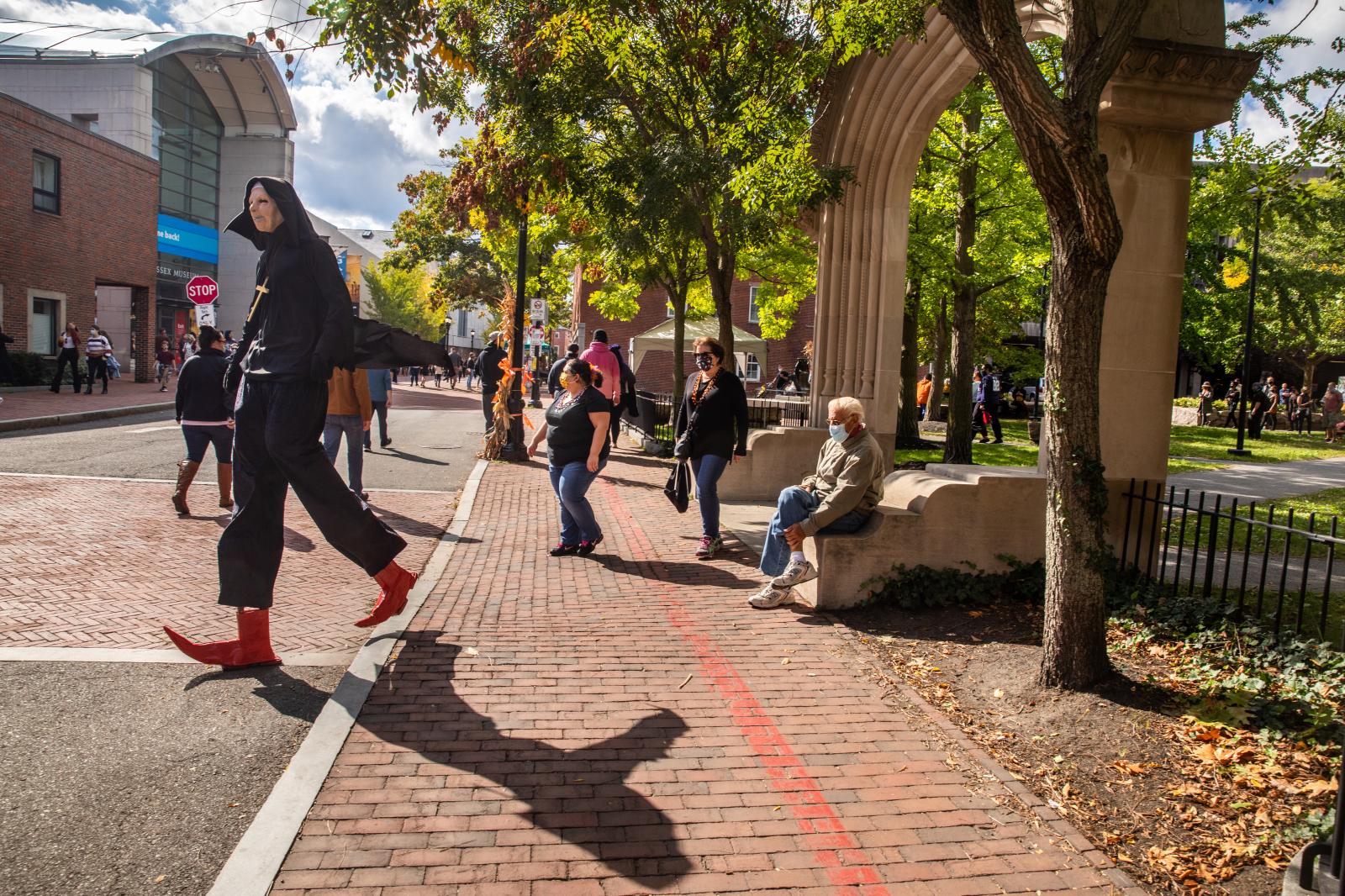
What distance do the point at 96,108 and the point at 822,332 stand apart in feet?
131

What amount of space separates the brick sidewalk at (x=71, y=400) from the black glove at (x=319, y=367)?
15.8 metres

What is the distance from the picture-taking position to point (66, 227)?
94.7 feet

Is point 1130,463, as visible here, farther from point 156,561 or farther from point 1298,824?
point 156,561

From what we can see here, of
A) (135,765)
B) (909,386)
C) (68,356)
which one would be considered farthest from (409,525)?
(68,356)

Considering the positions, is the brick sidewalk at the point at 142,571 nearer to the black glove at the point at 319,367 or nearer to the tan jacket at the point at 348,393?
the tan jacket at the point at 348,393

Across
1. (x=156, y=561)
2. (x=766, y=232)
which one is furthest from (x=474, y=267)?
(x=156, y=561)

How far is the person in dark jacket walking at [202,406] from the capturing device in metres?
9.08

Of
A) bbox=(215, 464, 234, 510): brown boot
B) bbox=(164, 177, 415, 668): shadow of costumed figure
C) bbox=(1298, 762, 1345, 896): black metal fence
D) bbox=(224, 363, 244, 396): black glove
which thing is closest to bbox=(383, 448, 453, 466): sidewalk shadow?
bbox=(215, 464, 234, 510): brown boot

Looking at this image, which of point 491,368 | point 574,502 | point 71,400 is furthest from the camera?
point 71,400

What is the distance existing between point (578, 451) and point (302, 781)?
4718mm

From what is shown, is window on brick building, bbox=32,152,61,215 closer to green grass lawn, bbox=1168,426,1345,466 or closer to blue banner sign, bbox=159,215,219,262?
blue banner sign, bbox=159,215,219,262

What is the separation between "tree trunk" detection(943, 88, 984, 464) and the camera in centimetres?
1580

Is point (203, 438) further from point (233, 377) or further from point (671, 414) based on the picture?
point (671, 414)

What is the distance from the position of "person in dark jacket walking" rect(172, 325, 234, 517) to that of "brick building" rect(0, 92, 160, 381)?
22340 millimetres
